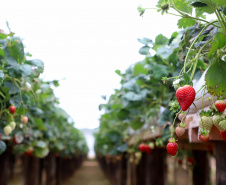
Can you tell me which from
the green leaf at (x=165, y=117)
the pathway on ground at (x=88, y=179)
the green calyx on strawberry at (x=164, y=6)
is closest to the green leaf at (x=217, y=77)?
the green calyx on strawberry at (x=164, y=6)

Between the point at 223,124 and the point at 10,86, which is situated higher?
the point at 10,86

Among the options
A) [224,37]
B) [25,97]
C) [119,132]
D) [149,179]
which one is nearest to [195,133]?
[224,37]

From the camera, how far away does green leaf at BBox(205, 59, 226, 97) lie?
3.51 ft

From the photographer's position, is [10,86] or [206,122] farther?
[10,86]

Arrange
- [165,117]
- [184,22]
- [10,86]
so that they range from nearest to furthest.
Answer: [184,22] → [10,86] → [165,117]

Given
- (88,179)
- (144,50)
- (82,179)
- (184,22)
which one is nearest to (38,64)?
(144,50)

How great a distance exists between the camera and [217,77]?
108 cm

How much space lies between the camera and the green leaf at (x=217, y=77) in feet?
3.51

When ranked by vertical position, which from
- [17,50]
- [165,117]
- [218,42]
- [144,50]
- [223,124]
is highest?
[144,50]

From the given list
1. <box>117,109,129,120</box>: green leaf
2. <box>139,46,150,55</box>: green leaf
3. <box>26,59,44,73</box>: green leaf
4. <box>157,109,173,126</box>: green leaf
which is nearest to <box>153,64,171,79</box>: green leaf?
<box>139,46,150,55</box>: green leaf

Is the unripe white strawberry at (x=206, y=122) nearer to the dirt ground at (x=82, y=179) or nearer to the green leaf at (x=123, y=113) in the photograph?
the green leaf at (x=123, y=113)

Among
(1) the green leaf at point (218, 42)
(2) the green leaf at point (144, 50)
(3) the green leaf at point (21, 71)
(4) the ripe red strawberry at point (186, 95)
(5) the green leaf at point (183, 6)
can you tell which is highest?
(2) the green leaf at point (144, 50)

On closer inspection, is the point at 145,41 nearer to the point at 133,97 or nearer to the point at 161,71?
the point at 161,71

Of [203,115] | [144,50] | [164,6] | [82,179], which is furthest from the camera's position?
[82,179]
